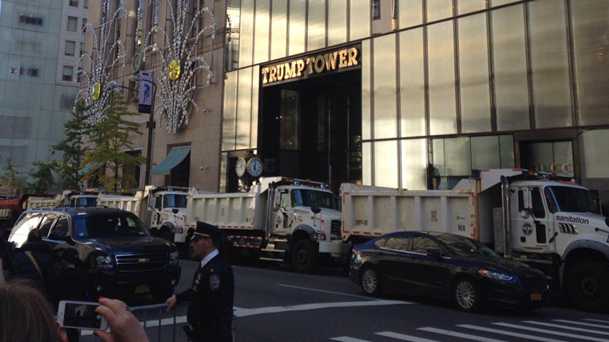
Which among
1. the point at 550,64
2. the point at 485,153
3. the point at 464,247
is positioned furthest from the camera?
the point at 485,153

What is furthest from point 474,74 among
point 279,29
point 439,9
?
point 279,29

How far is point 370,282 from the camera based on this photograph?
38.9 ft

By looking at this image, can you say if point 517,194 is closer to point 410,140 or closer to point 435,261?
point 435,261

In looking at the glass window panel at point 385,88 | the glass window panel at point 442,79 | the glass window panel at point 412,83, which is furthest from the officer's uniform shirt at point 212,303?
the glass window panel at point 385,88

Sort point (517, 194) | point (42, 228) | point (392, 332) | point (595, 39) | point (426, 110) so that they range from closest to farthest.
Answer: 1. point (392, 332)
2. point (42, 228)
3. point (517, 194)
4. point (595, 39)
5. point (426, 110)

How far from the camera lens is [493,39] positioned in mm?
20734

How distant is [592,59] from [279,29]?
1678 cm

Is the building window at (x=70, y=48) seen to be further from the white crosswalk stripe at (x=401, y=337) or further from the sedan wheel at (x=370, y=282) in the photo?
the white crosswalk stripe at (x=401, y=337)

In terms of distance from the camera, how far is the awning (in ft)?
112

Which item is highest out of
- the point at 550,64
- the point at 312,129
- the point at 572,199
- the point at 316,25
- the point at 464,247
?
the point at 316,25

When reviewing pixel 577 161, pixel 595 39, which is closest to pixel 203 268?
pixel 577 161

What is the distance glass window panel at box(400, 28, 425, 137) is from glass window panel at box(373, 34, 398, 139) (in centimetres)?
47

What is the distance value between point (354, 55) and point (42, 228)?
1845 cm

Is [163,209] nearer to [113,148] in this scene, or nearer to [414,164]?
[414,164]
